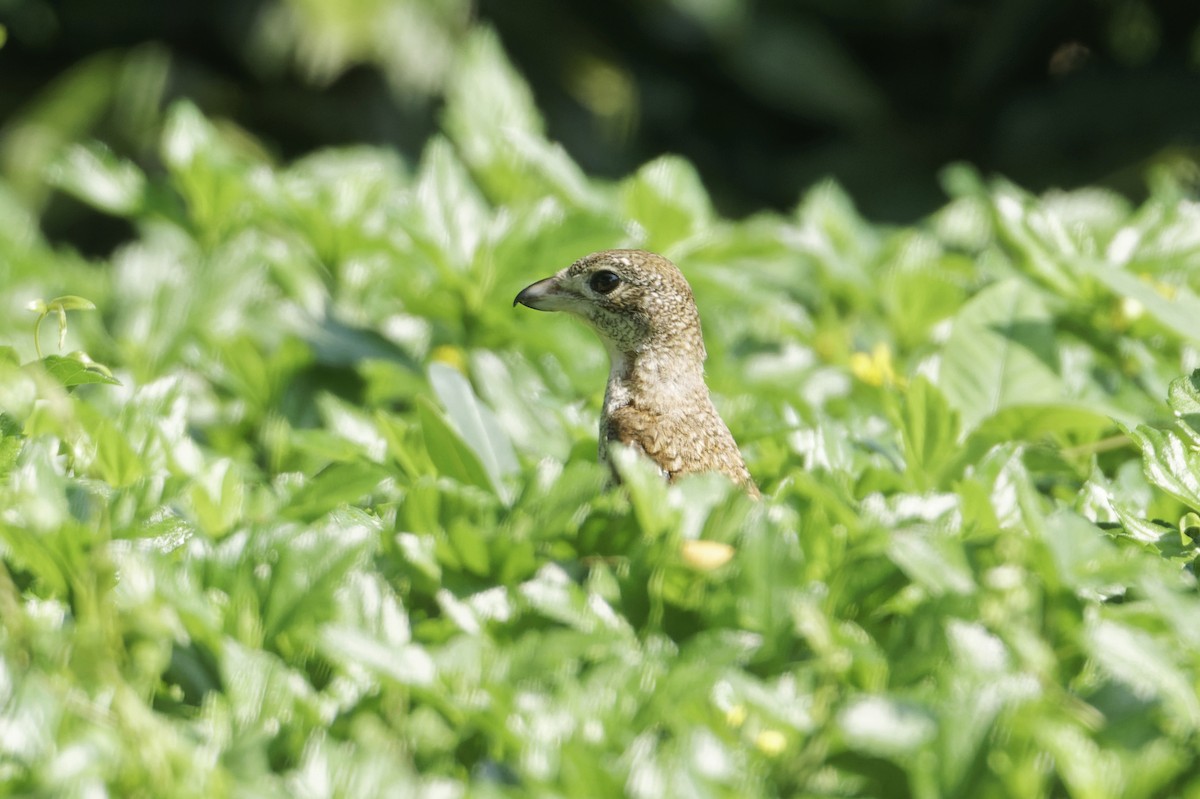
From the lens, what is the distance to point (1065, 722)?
1491 millimetres

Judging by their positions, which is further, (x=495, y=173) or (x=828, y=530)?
(x=495, y=173)

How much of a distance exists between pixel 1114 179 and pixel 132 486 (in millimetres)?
5741

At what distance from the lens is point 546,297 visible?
292 cm

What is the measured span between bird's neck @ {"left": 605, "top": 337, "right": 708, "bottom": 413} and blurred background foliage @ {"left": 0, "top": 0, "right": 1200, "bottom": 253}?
3854 millimetres

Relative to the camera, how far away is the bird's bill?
2895 millimetres

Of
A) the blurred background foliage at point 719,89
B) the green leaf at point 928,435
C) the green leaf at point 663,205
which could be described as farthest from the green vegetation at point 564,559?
the blurred background foliage at point 719,89

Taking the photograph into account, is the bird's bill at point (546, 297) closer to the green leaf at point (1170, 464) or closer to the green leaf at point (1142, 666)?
the green leaf at point (1170, 464)

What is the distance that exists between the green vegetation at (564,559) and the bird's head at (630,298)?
67 millimetres

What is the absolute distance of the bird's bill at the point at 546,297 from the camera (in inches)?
114

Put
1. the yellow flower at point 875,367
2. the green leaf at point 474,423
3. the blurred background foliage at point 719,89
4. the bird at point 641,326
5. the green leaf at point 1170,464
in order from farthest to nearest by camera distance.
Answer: the blurred background foliage at point 719,89 → the yellow flower at point 875,367 → the bird at point 641,326 → the green leaf at point 474,423 → the green leaf at point 1170,464

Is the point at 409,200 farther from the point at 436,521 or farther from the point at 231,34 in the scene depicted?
the point at 231,34

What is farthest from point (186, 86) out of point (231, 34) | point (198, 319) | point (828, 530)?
point (828, 530)

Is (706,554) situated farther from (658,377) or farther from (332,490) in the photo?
(658,377)

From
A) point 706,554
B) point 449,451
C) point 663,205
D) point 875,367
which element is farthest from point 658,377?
point 706,554
